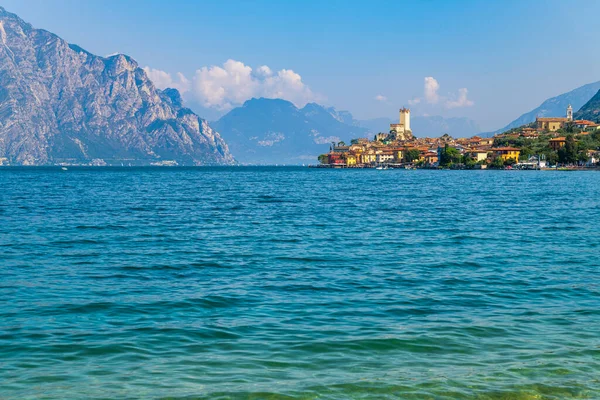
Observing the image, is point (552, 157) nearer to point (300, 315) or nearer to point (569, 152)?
point (569, 152)

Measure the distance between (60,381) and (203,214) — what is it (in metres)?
32.3

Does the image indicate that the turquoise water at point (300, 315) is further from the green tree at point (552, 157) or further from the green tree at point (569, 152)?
the green tree at point (552, 157)

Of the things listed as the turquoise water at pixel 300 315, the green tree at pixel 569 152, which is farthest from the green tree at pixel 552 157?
the turquoise water at pixel 300 315

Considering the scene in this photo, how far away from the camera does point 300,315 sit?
46.0 feet

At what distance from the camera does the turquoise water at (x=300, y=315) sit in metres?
9.78

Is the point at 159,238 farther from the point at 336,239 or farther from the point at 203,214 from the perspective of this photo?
the point at 203,214

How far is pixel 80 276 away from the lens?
1902 cm

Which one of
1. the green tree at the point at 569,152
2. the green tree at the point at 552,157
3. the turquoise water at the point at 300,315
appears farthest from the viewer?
the green tree at the point at 552,157

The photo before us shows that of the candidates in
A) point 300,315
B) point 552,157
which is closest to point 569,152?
point 552,157

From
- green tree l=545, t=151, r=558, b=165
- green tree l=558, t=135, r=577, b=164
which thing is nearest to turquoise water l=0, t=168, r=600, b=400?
green tree l=558, t=135, r=577, b=164

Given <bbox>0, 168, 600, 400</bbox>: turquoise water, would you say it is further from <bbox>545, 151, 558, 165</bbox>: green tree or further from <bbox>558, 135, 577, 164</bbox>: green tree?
<bbox>545, 151, 558, 165</bbox>: green tree

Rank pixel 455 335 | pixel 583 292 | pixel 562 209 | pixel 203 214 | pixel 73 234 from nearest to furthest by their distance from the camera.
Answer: pixel 455 335
pixel 583 292
pixel 73 234
pixel 203 214
pixel 562 209

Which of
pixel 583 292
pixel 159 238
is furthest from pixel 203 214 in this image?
pixel 583 292

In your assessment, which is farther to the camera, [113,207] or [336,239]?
[113,207]
